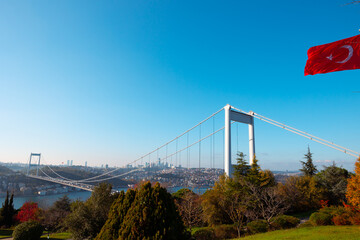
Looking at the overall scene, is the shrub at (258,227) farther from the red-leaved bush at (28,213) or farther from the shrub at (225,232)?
the red-leaved bush at (28,213)

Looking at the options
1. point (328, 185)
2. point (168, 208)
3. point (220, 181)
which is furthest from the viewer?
point (328, 185)

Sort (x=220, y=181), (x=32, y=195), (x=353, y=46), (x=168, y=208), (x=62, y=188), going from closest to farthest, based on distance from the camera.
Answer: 1. (x=353, y=46)
2. (x=168, y=208)
3. (x=220, y=181)
4. (x=32, y=195)
5. (x=62, y=188)

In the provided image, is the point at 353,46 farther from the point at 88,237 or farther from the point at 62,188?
the point at 62,188

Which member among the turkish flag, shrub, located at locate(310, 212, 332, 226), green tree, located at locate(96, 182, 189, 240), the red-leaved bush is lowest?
the red-leaved bush

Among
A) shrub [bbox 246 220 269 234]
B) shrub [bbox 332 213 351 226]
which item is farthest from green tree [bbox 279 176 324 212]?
shrub [bbox 246 220 269 234]

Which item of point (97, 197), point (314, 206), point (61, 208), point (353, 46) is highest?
point (353, 46)

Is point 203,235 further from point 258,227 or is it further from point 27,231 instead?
point 27,231

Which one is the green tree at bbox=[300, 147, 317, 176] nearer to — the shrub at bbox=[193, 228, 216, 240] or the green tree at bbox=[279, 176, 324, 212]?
the green tree at bbox=[279, 176, 324, 212]

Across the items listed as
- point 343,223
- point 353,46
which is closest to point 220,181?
point 343,223
